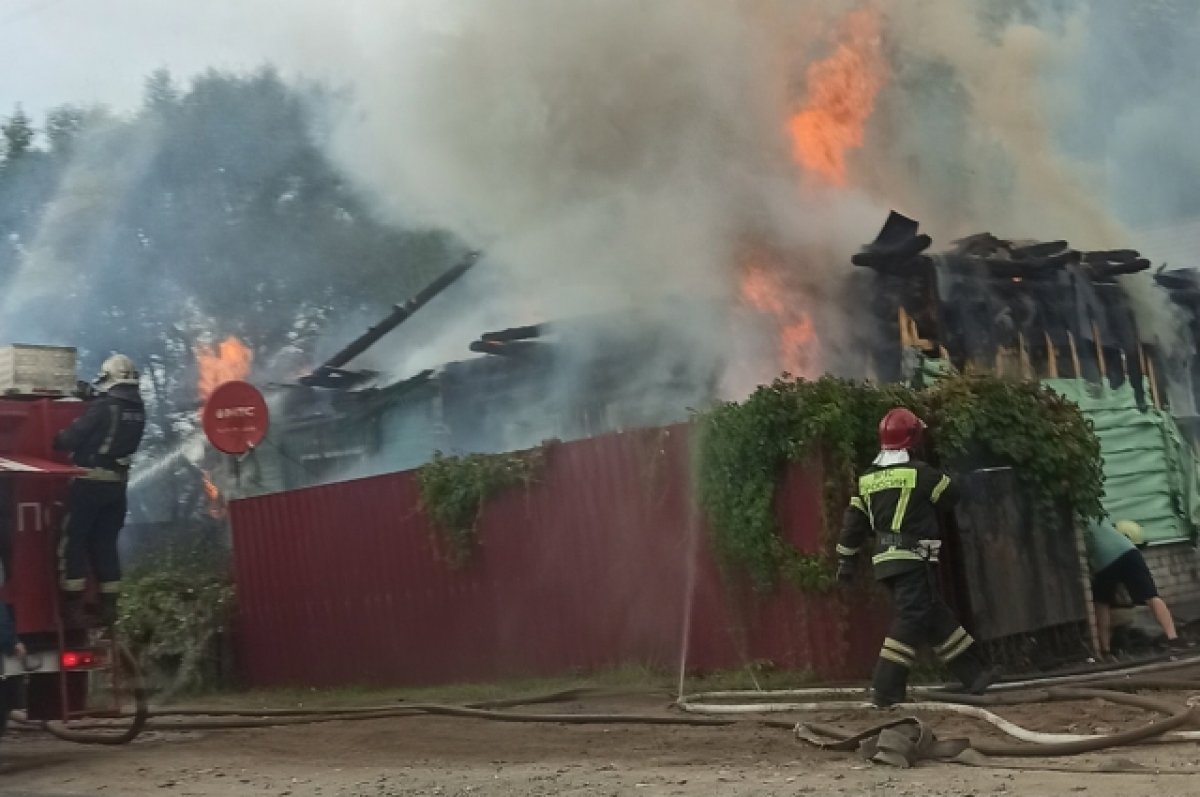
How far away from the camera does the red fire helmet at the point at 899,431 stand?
7.57 m

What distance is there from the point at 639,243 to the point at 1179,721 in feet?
30.3

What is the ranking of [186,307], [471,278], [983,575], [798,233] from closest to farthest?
[983,575] → [798,233] → [471,278] → [186,307]

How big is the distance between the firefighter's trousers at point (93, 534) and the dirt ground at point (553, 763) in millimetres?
1084

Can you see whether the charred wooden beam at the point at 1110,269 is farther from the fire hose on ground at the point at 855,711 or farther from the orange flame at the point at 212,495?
the orange flame at the point at 212,495

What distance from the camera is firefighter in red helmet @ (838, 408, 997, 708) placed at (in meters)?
7.30

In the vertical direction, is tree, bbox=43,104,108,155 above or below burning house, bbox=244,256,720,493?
above

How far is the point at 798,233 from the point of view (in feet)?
44.5

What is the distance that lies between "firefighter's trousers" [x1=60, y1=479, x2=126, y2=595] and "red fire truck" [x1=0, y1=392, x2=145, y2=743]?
0.30 ft

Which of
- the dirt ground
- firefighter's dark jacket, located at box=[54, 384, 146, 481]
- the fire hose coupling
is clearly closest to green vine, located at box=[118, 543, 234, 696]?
the dirt ground

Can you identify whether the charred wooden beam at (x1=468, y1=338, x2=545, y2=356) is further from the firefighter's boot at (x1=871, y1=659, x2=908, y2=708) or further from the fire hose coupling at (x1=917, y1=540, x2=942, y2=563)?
the firefighter's boot at (x1=871, y1=659, x2=908, y2=708)

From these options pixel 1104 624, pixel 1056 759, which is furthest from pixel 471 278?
pixel 1056 759

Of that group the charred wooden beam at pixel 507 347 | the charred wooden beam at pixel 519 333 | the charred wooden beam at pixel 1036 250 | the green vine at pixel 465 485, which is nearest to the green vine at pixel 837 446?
the green vine at pixel 465 485

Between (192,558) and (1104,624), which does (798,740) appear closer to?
(1104,624)

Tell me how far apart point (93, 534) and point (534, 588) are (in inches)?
136
